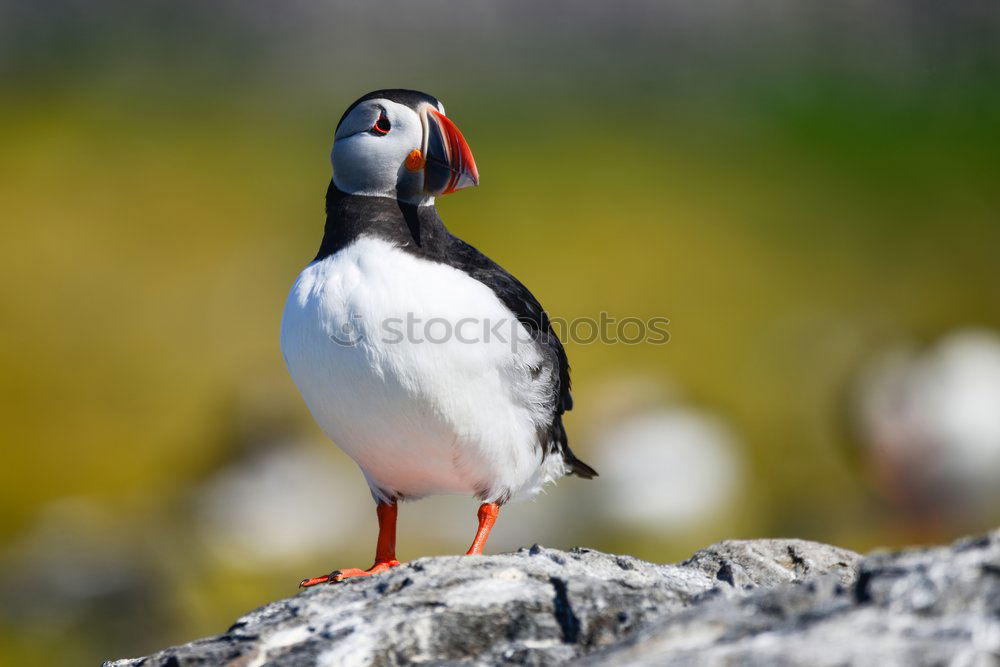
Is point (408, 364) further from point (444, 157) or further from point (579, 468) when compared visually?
point (579, 468)

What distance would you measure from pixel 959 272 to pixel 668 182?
442cm

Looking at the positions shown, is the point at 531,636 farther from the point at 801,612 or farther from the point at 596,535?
the point at 596,535

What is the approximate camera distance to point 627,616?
8.50 feet

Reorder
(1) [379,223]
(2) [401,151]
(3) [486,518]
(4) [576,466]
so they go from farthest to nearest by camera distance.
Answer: (4) [576,466]
(3) [486,518]
(2) [401,151]
(1) [379,223]

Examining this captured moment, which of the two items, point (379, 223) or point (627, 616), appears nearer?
point (627, 616)

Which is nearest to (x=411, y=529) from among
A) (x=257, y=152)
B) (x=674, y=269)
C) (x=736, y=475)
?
(x=736, y=475)

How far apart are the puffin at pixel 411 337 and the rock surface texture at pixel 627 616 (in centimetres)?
96

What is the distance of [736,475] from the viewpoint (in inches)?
462

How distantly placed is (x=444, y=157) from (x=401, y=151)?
19 cm

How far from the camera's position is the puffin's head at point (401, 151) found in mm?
4305

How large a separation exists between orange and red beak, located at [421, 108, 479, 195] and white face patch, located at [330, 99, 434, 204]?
0.12 feet
